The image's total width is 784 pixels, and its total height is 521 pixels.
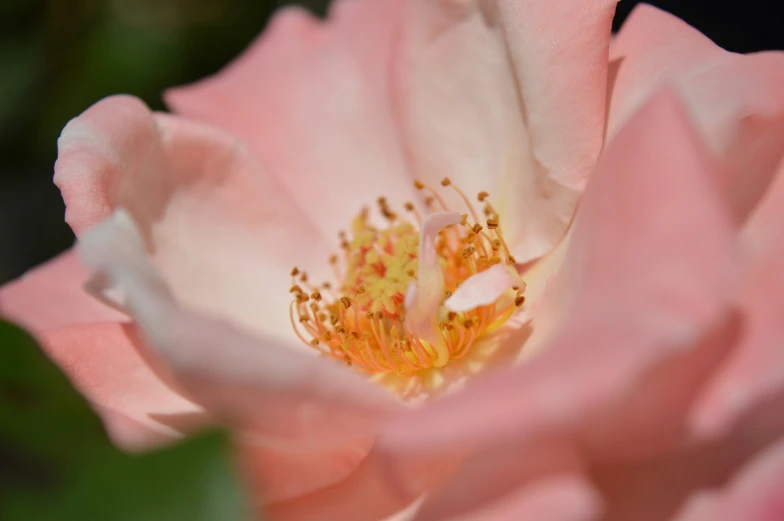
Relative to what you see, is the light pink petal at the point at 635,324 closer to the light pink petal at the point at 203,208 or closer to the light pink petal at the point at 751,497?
the light pink petal at the point at 751,497

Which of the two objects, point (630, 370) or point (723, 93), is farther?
point (723, 93)

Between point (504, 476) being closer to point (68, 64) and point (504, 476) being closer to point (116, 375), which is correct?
point (116, 375)

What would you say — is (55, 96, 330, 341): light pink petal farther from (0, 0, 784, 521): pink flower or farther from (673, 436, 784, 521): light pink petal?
(673, 436, 784, 521): light pink petal

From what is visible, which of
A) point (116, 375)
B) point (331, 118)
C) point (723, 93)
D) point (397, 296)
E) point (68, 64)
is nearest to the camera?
point (723, 93)

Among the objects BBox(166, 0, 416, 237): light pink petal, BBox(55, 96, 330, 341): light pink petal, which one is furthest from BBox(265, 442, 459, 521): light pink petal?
BBox(166, 0, 416, 237): light pink petal

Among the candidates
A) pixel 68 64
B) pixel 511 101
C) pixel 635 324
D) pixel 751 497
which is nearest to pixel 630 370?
pixel 635 324
